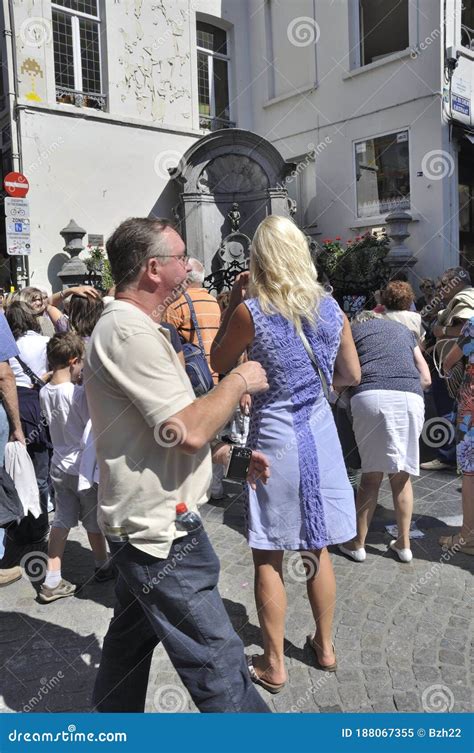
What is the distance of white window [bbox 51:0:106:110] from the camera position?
41.3 feet

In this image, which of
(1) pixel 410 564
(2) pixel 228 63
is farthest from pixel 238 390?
(2) pixel 228 63

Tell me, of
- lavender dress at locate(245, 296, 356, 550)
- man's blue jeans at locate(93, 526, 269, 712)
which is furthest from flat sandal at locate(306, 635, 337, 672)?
man's blue jeans at locate(93, 526, 269, 712)

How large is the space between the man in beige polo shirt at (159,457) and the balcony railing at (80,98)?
12.1 m

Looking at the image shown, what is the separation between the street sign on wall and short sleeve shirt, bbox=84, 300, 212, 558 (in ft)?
24.8

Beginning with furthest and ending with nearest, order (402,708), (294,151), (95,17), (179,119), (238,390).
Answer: (294,151)
(179,119)
(95,17)
(402,708)
(238,390)

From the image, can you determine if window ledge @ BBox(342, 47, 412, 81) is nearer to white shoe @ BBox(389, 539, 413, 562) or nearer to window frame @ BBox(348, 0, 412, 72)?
window frame @ BBox(348, 0, 412, 72)

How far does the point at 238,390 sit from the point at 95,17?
1357 centimetres

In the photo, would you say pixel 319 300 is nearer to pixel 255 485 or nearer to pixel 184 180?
pixel 255 485

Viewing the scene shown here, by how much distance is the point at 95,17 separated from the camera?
1292cm

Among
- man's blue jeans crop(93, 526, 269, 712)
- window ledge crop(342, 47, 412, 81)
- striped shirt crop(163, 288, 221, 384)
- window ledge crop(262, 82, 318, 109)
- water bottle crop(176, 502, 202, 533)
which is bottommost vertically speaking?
man's blue jeans crop(93, 526, 269, 712)

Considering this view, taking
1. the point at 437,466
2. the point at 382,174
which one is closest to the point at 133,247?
the point at 437,466

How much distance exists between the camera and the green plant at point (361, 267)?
12633 mm

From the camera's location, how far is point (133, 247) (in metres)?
2.05

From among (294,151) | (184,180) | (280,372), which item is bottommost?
(280,372)
